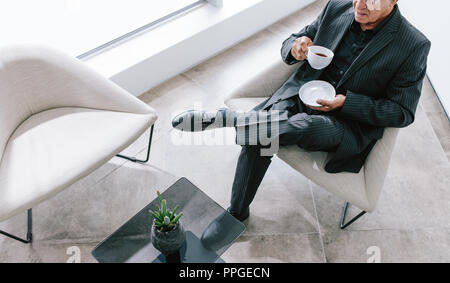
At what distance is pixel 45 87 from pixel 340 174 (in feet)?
4.39

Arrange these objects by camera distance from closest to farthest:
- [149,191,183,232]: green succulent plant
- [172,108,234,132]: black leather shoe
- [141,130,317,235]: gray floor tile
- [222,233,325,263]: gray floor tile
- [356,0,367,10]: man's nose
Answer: [149,191,183,232]: green succulent plant < [356,0,367,10]: man's nose < [172,108,234,132]: black leather shoe < [222,233,325,263]: gray floor tile < [141,130,317,235]: gray floor tile

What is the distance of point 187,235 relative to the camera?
1653mm

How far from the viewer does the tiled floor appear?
1883 mm

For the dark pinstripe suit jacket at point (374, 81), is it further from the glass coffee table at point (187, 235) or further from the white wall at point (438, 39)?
the white wall at point (438, 39)

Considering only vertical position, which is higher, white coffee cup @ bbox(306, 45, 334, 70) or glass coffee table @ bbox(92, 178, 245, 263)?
white coffee cup @ bbox(306, 45, 334, 70)

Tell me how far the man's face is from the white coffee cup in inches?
6.8

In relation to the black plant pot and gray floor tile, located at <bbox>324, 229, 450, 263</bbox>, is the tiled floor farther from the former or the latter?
the black plant pot

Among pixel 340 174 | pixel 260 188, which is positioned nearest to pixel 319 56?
pixel 340 174

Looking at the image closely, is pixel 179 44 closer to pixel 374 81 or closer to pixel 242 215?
pixel 242 215

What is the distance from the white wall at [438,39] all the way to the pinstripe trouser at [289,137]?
118 cm

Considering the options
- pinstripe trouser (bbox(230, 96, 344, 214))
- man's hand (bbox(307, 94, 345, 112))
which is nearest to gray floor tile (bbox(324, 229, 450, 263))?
pinstripe trouser (bbox(230, 96, 344, 214))

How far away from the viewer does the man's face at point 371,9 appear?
1.49 m
